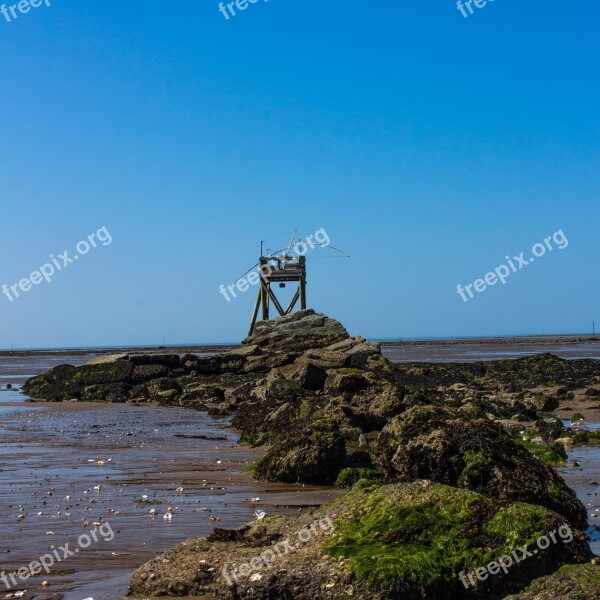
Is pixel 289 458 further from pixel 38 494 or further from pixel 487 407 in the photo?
pixel 487 407

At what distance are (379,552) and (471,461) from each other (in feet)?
10.2

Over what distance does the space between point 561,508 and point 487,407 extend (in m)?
12.7

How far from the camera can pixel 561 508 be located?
920 cm

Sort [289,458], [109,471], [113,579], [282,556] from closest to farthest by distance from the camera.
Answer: [282,556]
[113,579]
[289,458]
[109,471]

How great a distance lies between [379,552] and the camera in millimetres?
6902

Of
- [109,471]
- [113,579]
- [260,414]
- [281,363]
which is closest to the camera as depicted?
[113,579]

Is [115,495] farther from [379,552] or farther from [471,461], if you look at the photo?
[379,552]

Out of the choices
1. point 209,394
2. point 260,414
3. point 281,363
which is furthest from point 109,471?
point 281,363

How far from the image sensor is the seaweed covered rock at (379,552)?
6609 mm

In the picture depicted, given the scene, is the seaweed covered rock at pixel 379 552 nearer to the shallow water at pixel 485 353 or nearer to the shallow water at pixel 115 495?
the shallow water at pixel 115 495

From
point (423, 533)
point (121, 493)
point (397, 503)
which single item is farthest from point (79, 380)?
point (423, 533)

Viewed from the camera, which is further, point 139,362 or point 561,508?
point 139,362

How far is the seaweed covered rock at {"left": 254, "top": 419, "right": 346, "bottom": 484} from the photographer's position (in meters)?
12.7

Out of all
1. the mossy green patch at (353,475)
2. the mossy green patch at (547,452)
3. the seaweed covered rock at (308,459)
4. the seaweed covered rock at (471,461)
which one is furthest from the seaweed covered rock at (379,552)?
the mossy green patch at (547,452)
